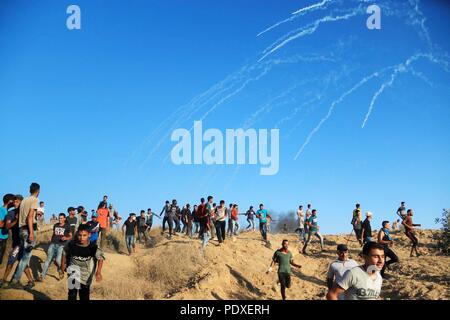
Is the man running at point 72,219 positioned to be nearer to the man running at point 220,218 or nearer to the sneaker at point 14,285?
the sneaker at point 14,285

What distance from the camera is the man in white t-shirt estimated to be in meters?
5.07

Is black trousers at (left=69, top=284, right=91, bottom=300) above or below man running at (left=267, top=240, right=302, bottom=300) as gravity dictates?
above

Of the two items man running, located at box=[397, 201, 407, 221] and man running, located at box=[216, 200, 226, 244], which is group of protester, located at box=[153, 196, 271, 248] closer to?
man running, located at box=[216, 200, 226, 244]

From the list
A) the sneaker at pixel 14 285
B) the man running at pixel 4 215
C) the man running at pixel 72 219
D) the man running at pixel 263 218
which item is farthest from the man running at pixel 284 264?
the man running at pixel 263 218

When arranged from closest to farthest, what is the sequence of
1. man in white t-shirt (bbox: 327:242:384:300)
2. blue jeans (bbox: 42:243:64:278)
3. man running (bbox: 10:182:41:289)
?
man in white t-shirt (bbox: 327:242:384:300) < man running (bbox: 10:182:41:289) < blue jeans (bbox: 42:243:64:278)

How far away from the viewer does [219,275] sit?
15.6 m

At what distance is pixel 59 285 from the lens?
12945mm

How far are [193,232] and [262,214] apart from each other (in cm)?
472

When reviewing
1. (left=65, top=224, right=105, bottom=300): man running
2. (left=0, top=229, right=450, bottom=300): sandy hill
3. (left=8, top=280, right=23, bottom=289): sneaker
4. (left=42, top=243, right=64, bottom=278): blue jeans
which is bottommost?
(left=0, top=229, right=450, bottom=300): sandy hill

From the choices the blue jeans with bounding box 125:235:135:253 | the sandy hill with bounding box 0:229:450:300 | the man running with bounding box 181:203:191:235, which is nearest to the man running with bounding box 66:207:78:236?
the sandy hill with bounding box 0:229:450:300

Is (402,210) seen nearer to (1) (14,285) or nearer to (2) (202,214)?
(2) (202,214)

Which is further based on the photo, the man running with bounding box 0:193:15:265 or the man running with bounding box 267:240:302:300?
the man running with bounding box 267:240:302:300

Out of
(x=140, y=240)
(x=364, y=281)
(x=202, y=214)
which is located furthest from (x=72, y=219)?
(x=364, y=281)
